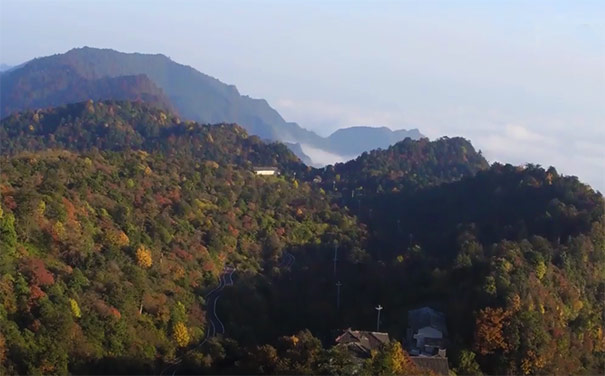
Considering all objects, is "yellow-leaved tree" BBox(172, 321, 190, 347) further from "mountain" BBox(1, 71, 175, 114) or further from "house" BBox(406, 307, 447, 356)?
"mountain" BBox(1, 71, 175, 114)

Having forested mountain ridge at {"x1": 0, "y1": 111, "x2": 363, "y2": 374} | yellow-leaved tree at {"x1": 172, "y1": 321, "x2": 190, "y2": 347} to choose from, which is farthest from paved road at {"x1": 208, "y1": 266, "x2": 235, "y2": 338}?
yellow-leaved tree at {"x1": 172, "y1": 321, "x2": 190, "y2": 347}

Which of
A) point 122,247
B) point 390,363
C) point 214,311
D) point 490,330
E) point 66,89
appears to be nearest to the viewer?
point 390,363

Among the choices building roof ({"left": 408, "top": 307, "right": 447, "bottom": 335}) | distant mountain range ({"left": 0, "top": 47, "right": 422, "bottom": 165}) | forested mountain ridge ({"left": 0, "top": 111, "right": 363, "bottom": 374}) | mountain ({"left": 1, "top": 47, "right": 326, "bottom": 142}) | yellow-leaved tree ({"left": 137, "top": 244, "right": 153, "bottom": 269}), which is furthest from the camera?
mountain ({"left": 1, "top": 47, "right": 326, "bottom": 142})

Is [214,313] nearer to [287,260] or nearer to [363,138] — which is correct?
[287,260]

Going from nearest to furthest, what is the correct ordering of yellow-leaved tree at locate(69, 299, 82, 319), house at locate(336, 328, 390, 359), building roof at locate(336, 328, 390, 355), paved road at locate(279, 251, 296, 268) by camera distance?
house at locate(336, 328, 390, 359), building roof at locate(336, 328, 390, 355), yellow-leaved tree at locate(69, 299, 82, 319), paved road at locate(279, 251, 296, 268)

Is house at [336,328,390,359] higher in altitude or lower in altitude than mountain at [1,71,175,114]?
lower

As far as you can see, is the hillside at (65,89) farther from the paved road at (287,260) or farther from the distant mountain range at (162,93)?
the paved road at (287,260)

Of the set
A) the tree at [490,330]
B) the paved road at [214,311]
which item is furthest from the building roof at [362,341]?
the paved road at [214,311]

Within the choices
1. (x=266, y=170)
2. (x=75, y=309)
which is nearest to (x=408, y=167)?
(x=266, y=170)

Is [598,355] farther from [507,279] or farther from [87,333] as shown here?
[87,333]
